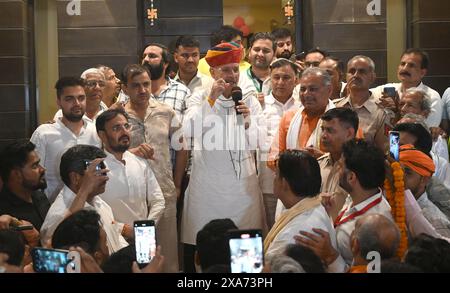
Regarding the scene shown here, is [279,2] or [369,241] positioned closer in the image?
[369,241]

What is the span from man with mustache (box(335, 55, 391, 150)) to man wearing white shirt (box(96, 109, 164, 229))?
1394 millimetres

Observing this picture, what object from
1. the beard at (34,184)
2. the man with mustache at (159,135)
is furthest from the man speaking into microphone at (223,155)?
the beard at (34,184)

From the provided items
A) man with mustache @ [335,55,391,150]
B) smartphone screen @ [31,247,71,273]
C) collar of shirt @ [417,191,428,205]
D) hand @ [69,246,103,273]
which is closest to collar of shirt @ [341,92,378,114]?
man with mustache @ [335,55,391,150]

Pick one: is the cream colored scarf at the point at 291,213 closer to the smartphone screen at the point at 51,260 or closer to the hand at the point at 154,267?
the hand at the point at 154,267

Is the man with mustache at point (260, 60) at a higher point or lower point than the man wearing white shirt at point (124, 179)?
higher

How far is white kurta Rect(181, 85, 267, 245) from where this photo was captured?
4.80 metres

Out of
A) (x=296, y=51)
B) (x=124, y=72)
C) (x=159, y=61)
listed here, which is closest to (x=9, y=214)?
(x=124, y=72)

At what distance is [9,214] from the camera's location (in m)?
4.15

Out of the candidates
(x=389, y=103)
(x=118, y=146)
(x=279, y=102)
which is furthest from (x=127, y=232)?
(x=389, y=103)

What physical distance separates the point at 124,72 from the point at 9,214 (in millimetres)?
1355

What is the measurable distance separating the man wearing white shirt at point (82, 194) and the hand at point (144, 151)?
0.57m

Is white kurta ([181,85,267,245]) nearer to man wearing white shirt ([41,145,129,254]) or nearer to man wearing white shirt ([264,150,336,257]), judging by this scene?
man wearing white shirt ([41,145,129,254])

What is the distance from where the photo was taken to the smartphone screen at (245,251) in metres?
2.86
